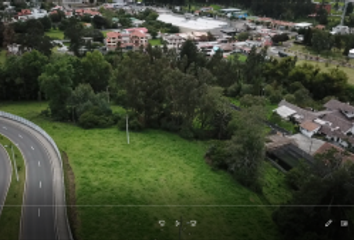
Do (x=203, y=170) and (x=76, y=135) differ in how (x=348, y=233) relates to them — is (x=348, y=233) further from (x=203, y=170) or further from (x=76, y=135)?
(x=76, y=135)

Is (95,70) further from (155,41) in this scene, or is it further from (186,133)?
(155,41)

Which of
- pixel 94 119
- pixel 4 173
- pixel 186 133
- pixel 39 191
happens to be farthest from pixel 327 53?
pixel 4 173

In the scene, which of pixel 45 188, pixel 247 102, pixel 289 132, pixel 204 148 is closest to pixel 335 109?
pixel 289 132

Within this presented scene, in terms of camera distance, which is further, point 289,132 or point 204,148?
point 289,132

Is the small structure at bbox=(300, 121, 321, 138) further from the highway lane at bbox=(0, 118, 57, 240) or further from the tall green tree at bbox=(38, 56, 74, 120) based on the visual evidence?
the highway lane at bbox=(0, 118, 57, 240)

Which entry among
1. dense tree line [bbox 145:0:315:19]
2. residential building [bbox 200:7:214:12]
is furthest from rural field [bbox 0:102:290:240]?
residential building [bbox 200:7:214:12]

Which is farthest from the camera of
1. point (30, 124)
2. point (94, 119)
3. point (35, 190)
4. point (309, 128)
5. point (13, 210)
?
point (309, 128)

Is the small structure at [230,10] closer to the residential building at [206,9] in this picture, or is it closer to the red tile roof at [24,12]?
the residential building at [206,9]
